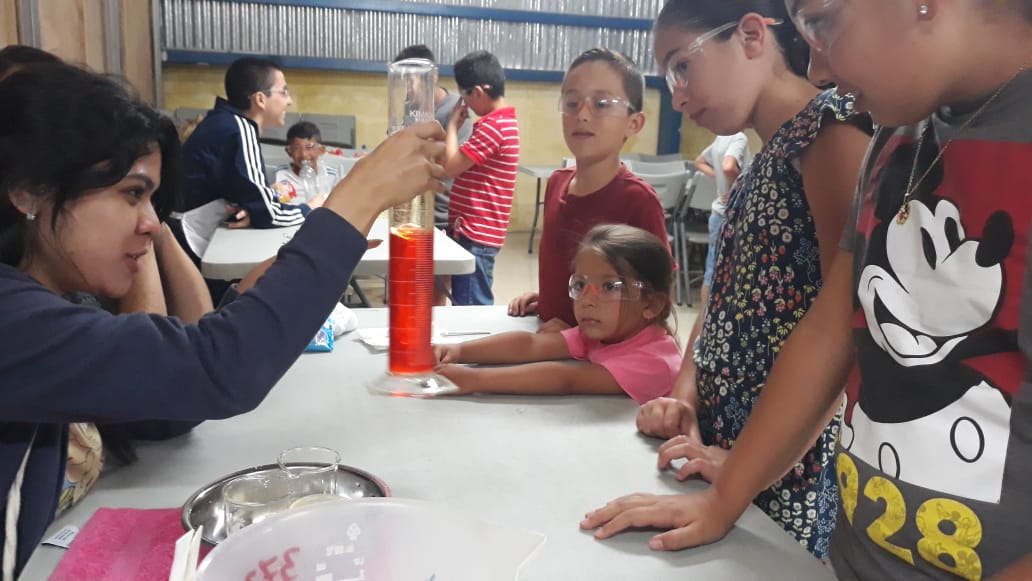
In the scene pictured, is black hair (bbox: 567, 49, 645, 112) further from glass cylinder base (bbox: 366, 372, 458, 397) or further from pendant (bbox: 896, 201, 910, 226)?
pendant (bbox: 896, 201, 910, 226)

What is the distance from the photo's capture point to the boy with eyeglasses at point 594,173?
1.70m

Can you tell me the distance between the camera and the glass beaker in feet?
3.01

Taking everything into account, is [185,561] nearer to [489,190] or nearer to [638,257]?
[638,257]

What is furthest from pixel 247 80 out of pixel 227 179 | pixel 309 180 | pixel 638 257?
pixel 638 257

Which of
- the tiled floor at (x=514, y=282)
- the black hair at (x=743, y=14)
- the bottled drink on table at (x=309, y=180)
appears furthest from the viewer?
the tiled floor at (x=514, y=282)

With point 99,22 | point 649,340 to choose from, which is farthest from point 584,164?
point 99,22

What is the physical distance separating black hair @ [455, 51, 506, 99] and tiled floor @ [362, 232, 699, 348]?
1.50 metres

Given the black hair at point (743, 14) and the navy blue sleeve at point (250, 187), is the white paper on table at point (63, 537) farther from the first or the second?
the navy blue sleeve at point (250, 187)

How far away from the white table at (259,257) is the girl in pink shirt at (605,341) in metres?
0.63

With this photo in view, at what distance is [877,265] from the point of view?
762 millimetres

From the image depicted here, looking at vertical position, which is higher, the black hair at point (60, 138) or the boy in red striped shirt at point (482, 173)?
the black hair at point (60, 138)

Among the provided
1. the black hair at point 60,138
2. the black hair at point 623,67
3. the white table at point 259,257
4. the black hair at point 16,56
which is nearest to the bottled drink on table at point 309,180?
the white table at point 259,257

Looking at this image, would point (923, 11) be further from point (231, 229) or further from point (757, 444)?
point (231, 229)

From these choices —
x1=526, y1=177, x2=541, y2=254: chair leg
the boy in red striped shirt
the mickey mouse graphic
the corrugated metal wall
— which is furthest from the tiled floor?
the mickey mouse graphic
